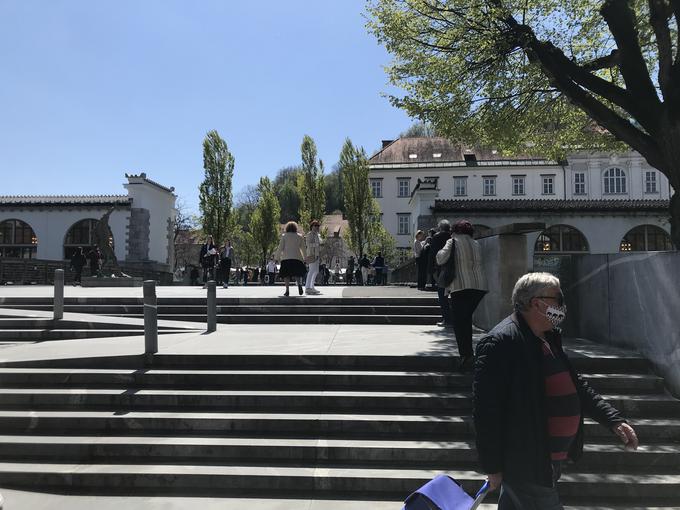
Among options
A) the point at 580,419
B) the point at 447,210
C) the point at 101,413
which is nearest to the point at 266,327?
the point at 101,413

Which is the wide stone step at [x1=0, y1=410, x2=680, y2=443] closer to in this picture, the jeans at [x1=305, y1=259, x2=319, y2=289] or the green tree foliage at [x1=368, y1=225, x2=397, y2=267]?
the jeans at [x1=305, y1=259, x2=319, y2=289]

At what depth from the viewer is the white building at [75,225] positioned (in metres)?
33.2

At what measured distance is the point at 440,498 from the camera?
227cm

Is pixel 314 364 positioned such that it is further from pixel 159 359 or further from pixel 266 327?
pixel 266 327

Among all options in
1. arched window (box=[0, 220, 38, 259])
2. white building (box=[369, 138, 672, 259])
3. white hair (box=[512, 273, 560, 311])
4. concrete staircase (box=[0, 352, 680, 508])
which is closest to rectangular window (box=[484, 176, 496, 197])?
white building (box=[369, 138, 672, 259])

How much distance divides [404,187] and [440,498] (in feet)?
162

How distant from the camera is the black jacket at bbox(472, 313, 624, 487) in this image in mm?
2355

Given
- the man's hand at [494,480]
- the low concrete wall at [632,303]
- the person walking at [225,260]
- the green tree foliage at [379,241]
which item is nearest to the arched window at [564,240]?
the green tree foliage at [379,241]

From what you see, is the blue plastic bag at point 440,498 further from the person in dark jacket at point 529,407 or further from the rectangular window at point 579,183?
the rectangular window at point 579,183

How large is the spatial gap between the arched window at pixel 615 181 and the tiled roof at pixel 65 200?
42222 millimetres

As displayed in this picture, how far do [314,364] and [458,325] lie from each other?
5.83 ft

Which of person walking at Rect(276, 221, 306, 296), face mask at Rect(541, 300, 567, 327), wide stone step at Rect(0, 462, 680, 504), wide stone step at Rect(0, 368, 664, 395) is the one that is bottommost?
wide stone step at Rect(0, 462, 680, 504)

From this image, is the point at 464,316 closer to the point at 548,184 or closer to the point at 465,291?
the point at 465,291

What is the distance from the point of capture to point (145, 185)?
3369cm
